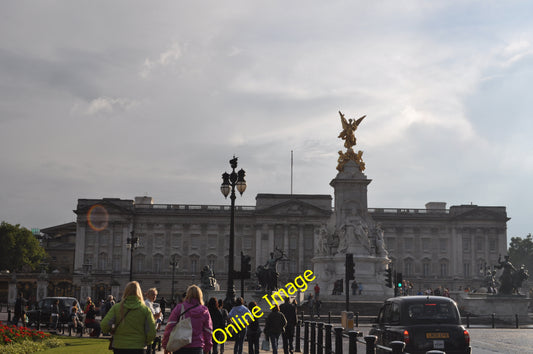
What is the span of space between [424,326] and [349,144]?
42.9 meters

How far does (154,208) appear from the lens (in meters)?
114

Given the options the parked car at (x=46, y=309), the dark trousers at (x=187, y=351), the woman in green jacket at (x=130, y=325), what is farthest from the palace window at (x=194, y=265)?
the woman in green jacket at (x=130, y=325)

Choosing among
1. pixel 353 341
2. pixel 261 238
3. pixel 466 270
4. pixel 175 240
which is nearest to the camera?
pixel 353 341

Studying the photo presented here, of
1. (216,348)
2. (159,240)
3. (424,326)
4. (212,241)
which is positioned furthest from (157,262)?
(424,326)

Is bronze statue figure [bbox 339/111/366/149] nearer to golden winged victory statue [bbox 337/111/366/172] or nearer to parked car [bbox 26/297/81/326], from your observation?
golden winged victory statue [bbox 337/111/366/172]

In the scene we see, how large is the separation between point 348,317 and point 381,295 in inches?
1048

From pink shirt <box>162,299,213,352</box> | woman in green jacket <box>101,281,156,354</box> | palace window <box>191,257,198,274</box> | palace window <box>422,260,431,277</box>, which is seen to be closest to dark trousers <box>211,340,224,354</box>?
pink shirt <box>162,299,213,352</box>

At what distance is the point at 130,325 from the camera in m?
10.4

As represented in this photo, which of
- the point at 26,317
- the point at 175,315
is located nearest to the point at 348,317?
the point at 175,315

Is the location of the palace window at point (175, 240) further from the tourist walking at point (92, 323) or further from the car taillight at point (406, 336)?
the car taillight at point (406, 336)

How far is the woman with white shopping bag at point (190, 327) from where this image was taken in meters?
11.2

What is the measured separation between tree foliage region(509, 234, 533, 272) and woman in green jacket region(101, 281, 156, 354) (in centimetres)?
13074

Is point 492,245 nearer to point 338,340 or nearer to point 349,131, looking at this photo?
point 349,131

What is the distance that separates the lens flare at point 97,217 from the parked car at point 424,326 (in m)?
97.9
